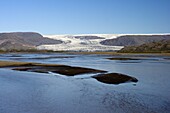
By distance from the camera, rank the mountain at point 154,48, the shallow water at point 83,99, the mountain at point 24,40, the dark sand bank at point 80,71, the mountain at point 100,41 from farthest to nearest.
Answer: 1. the mountain at point 24,40
2. the mountain at point 100,41
3. the mountain at point 154,48
4. the dark sand bank at point 80,71
5. the shallow water at point 83,99

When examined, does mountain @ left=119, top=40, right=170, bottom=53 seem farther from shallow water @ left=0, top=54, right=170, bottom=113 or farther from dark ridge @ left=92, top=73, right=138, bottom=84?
shallow water @ left=0, top=54, right=170, bottom=113

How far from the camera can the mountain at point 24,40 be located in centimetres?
15300

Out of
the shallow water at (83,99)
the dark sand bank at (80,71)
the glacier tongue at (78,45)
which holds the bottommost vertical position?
the glacier tongue at (78,45)

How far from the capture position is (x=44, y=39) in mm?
172875

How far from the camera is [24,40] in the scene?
17600cm

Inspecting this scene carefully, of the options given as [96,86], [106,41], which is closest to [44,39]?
[106,41]

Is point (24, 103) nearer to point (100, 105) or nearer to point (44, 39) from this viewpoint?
point (100, 105)

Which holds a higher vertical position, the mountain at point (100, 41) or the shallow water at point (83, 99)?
the shallow water at point (83, 99)

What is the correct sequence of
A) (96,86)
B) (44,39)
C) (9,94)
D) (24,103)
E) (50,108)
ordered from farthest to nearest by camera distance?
(44,39) < (96,86) < (9,94) < (24,103) < (50,108)

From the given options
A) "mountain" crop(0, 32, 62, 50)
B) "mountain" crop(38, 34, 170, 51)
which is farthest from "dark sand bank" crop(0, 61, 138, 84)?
"mountain" crop(0, 32, 62, 50)

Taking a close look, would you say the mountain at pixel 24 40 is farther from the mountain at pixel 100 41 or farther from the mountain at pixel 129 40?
the mountain at pixel 129 40

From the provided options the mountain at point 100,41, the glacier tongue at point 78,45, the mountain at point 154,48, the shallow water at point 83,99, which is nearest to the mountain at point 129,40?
the mountain at point 100,41

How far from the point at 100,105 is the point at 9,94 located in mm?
3948

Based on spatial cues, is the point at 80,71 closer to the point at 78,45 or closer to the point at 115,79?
the point at 115,79
